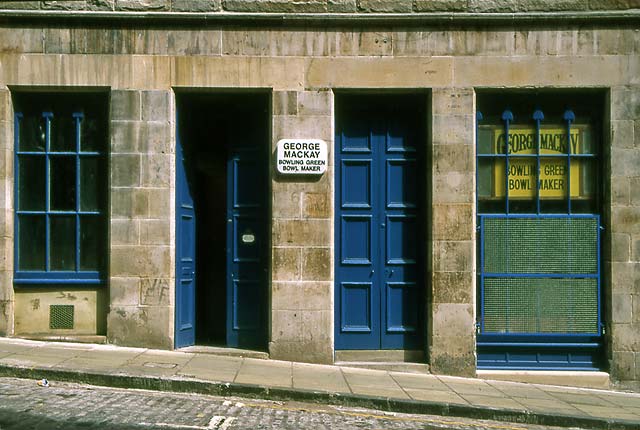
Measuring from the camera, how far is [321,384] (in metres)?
9.45

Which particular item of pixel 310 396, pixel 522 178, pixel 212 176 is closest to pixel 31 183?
pixel 212 176

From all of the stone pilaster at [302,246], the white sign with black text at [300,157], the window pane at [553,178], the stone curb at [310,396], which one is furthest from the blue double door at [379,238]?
the stone curb at [310,396]

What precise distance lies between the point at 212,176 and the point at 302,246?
8.33 ft

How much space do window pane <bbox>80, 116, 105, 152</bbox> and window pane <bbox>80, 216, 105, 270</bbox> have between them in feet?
3.64

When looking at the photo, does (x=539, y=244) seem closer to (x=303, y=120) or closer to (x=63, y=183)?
(x=303, y=120)

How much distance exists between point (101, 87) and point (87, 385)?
15.4 feet

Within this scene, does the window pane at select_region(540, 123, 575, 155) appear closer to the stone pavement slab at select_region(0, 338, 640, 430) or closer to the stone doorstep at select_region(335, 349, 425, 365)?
the stone pavement slab at select_region(0, 338, 640, 430)

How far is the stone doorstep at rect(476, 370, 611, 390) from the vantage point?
11.0 m

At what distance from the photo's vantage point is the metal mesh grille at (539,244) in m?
11.2

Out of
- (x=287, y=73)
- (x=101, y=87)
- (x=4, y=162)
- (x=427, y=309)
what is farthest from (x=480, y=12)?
(x=4, y=162)

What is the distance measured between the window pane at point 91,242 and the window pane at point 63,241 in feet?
0.45

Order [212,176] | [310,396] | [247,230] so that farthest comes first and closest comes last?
1. [212,176]
2. [247,230]
3. [310,396]

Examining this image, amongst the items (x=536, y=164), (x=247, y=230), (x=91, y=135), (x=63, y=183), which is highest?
(x=91, y=135)

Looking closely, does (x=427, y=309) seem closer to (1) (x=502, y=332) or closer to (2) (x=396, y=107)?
(1) (x=502, y=332)
